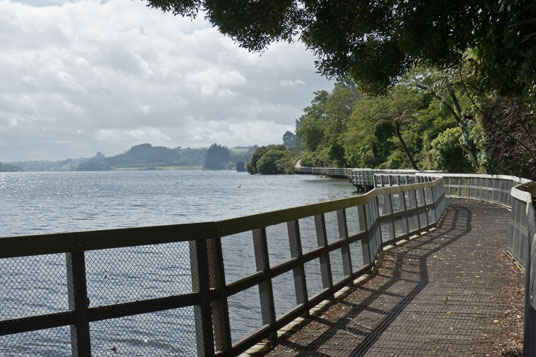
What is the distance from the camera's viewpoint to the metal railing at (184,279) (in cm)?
441

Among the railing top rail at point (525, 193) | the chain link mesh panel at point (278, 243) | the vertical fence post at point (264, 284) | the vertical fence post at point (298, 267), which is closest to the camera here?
the vertical fence post at point (264, 284)

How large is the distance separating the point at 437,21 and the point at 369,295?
13.6 feet

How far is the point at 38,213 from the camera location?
187 ft

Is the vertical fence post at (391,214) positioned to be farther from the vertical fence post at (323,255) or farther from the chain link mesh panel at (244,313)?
the chain link mesh panel at (244,313)

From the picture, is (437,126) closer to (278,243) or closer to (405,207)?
(405,207)

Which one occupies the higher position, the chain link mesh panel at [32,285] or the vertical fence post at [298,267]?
the chain link mesh panel at [32,285]

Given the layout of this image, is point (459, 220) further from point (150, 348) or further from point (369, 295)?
point (150, 348)

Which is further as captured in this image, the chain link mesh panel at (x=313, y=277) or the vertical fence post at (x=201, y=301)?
the chain link mesh panel at (x=313, y=277)

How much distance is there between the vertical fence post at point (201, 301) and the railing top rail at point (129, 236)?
0.15 metres

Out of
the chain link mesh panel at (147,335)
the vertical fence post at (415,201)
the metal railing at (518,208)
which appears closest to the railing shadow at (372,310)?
the chain link mesh panel at (147,335)

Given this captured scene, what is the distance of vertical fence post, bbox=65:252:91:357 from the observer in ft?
14.8

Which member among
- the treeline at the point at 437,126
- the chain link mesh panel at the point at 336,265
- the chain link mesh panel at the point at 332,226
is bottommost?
the chain link mesh panel at the point at 336,265

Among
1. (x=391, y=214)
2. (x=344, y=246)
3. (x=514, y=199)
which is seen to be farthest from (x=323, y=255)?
(x=391, y=214)

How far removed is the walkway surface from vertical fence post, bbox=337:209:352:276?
0.34m
